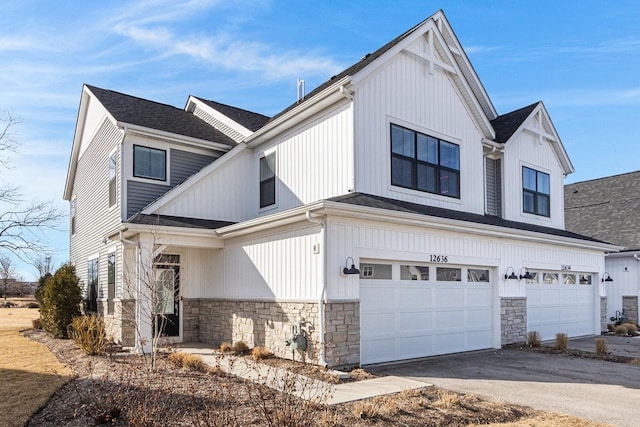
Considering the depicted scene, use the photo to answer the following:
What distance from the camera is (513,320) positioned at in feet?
44.8

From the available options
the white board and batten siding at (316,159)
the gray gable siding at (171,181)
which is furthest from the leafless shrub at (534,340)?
the gray gable siding at (171,181)

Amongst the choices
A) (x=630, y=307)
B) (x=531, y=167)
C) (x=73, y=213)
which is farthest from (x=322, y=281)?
(x=73, y=213)

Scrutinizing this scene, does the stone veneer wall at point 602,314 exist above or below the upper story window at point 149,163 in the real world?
below

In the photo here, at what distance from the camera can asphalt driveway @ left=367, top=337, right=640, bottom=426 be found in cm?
733

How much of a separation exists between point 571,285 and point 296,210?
1147 centimetres

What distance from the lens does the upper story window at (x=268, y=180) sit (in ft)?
47.0

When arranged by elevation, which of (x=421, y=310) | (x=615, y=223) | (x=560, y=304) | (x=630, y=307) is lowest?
(x=630, y=307)

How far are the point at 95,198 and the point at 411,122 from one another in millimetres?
11565

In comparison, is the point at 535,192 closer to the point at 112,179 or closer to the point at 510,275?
the point at 510,275

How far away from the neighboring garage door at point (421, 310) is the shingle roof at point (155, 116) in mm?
7927

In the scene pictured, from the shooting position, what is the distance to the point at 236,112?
62.0ft

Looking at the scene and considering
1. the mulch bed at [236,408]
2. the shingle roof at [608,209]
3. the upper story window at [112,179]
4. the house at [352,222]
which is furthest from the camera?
the shingle roof at [608,209]

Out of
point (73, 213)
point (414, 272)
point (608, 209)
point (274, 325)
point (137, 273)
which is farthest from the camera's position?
point (608, 209)

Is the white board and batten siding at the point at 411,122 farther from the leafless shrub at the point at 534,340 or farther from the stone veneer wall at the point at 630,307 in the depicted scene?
the stone veneer wall at the point at 630,307
